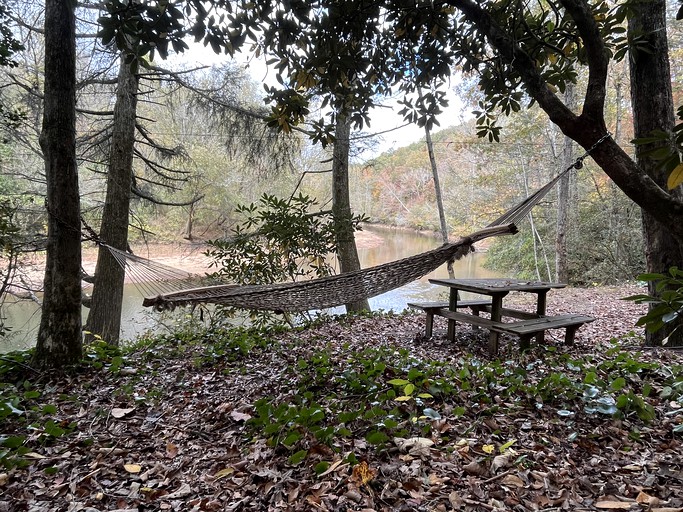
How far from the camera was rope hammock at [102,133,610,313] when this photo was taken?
171 centimetres

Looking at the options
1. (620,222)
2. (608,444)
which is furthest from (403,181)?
→ (608,444)

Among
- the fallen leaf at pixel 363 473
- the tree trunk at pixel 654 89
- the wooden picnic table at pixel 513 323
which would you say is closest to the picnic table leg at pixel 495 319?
the wooden picnic table at pixel 513 323

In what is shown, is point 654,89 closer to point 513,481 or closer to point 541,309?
point 541,309

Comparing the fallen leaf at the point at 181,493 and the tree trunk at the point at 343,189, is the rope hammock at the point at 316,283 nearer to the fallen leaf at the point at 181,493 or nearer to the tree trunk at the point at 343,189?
the fallen leaf at the point at 181,493

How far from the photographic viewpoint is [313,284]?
6.13 ft

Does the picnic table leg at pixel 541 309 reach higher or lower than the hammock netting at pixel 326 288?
lower

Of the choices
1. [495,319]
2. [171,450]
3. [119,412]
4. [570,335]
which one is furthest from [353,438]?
[570,335]

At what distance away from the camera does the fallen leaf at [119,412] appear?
1507mm

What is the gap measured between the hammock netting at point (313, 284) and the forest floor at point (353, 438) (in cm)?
38

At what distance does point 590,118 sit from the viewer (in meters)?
1.18

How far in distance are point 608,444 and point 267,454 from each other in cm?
105

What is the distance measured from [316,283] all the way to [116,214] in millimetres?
2513

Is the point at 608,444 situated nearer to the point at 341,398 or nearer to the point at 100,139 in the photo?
the point at 341,398

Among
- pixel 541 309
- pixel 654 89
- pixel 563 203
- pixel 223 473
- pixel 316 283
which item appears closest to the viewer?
pixel 223 473
